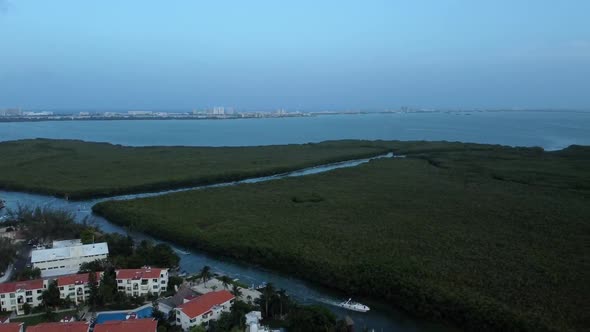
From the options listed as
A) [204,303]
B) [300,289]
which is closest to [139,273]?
[204,303]

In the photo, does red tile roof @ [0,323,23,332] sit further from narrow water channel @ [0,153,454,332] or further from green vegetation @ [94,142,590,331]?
green vegetation @ [94,142,590,331]

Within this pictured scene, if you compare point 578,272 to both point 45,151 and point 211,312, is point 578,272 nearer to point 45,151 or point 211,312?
point 211,312

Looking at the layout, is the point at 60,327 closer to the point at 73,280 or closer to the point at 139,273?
the point at 73,280

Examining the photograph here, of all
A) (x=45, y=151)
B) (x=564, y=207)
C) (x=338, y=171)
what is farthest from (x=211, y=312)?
(x=45, y=151)

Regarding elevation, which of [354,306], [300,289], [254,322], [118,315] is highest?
[254,322]

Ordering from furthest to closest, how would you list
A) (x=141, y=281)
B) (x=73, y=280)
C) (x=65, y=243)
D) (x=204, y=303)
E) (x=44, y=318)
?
(x=65, y=243)
(x=141, y=281)
(x=73, y=280)
(x=44, y=318)
(x=204, y=303)
